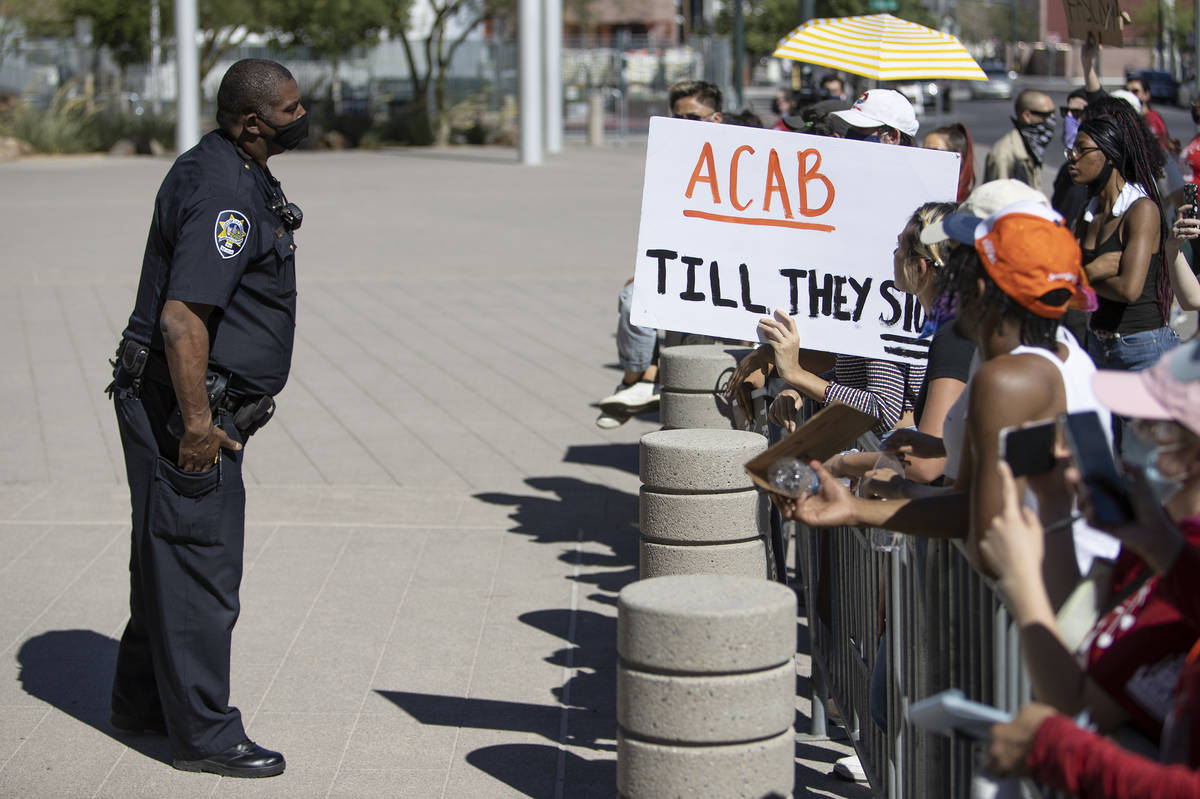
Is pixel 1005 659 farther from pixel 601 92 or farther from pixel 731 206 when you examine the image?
pixel 601 92

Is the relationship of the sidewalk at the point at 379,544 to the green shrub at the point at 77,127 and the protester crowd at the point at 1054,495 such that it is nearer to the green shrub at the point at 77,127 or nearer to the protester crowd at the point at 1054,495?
the protester crowd at the point at 1054,495

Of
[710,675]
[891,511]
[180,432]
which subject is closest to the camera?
[891,511]

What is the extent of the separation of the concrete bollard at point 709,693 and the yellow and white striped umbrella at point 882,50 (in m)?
5.31

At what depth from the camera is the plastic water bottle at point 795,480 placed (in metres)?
3.31

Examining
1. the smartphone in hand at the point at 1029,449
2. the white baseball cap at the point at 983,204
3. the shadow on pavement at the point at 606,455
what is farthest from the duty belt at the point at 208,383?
the shadow on pavement at the point at 606,455

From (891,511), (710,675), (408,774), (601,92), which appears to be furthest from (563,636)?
(601,92)

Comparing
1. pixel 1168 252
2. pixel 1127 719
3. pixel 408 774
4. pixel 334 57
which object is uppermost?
pixel 334 57

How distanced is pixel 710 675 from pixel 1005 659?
79 centimetres

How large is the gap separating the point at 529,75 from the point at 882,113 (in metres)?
24.4

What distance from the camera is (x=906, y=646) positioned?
3.51m

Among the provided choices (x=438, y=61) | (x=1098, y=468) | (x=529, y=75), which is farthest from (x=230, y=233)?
(x=438, y=61)

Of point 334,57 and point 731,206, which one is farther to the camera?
point 334,57

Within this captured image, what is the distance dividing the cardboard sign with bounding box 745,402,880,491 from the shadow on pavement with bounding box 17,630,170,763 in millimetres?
2344

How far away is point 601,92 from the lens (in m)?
41.8
